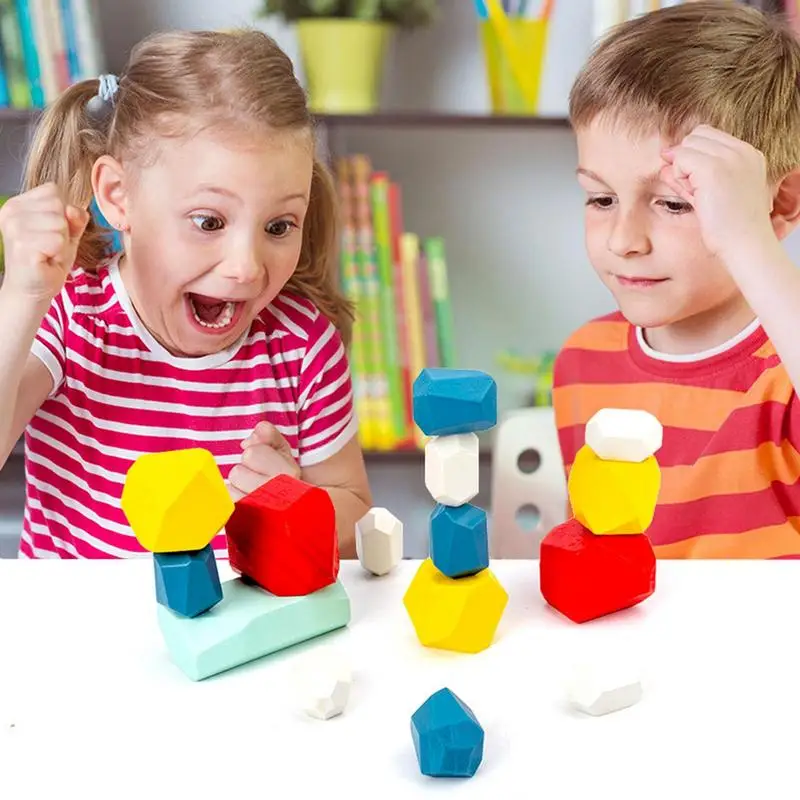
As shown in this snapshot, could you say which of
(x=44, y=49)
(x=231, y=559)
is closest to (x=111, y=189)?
(x=231, y=559)

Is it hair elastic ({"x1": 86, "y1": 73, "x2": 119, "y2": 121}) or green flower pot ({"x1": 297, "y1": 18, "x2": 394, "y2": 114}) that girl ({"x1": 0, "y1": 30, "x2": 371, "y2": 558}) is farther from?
green flower pot ({"x1": 297, "y1": 18, "x2": 394, "y2": 114})

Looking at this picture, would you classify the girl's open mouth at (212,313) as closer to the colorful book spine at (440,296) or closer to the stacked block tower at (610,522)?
the stacked block tower at (610,522)

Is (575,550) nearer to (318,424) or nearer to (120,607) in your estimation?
(120,607)

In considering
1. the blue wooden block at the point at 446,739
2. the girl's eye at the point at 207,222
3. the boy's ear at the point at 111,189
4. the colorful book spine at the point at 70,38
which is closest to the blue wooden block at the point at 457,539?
the blue wooden block at the point at 446,739

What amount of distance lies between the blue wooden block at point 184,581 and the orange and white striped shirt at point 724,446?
61 centimetres

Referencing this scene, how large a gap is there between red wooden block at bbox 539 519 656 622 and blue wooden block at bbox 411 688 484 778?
0.53 feet

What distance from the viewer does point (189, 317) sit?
0.99 metres

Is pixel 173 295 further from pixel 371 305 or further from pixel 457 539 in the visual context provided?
pixel 371 305

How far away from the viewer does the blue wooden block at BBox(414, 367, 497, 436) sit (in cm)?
58

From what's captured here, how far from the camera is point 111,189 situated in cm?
97

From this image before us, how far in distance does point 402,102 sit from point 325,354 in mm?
1114

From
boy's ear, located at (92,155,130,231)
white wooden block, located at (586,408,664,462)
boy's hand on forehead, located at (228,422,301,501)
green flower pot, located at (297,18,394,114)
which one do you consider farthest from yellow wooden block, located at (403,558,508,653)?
green flower pot, located at (297,18,394,114)

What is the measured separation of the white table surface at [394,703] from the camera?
1.59ft

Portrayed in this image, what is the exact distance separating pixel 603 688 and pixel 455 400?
0.58ft
